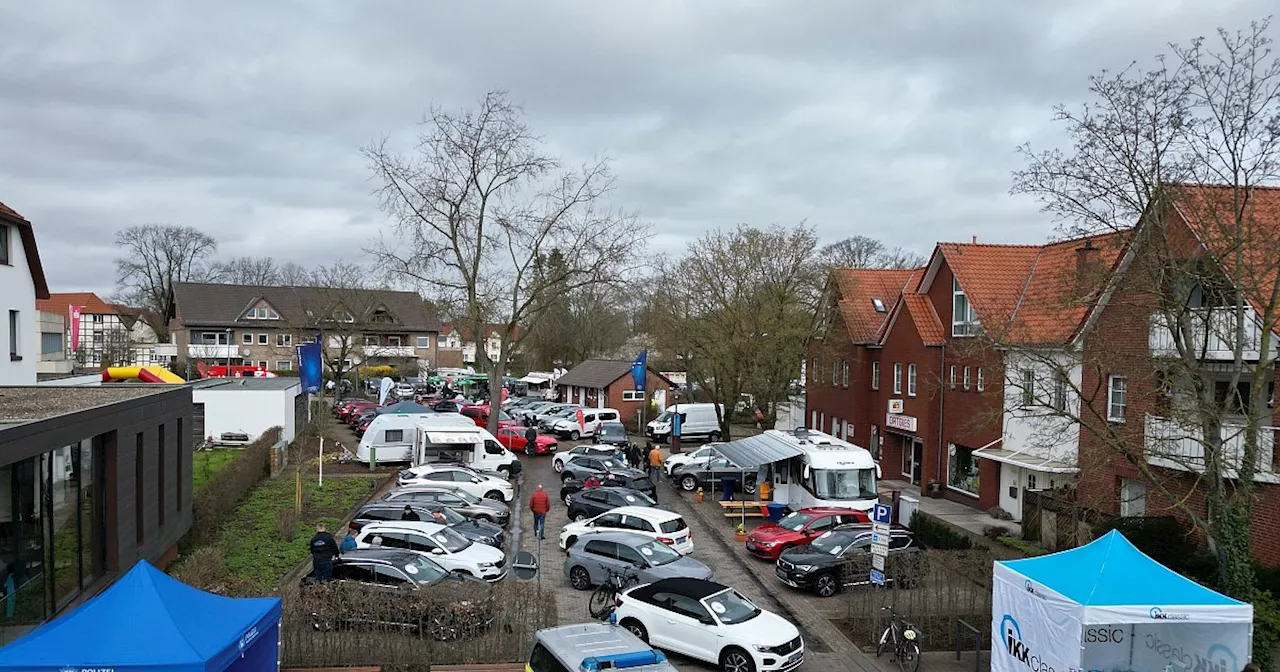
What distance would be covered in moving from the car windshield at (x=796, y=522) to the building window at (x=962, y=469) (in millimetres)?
8459

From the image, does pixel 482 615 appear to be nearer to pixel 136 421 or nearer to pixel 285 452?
pixel 136 421

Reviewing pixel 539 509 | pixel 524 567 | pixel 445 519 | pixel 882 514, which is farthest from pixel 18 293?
pixel 882 514

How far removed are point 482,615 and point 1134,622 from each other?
9113mm

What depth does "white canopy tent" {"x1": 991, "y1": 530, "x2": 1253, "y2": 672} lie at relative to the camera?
11.6 meters

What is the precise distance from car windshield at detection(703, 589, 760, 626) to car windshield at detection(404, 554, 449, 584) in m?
5.27

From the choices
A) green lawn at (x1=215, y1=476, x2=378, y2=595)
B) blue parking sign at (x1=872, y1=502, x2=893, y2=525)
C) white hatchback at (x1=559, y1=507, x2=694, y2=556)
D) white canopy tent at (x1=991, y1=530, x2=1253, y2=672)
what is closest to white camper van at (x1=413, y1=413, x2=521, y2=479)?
green lawn at (x1=215, y1=476, x2=378, y2=595)

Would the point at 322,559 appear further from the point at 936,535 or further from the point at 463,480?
the point at 936,535

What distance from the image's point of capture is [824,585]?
1908 centimetres

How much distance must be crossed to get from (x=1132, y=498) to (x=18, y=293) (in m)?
32.3

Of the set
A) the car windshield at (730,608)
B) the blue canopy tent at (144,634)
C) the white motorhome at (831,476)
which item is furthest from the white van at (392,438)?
the blue canopy tent at (144,634)

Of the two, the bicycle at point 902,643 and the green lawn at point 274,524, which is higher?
the bicycle at point 902,643

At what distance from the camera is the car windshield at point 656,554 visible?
1844cm

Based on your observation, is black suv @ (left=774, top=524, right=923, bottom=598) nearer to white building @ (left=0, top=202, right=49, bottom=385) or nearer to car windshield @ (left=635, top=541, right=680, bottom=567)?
car windshield @ (left=635, top=541, right=680, bottom=567)

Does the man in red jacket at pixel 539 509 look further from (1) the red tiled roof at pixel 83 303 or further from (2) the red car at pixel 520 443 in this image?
(1) the red tiled roof at pixel 83 303
